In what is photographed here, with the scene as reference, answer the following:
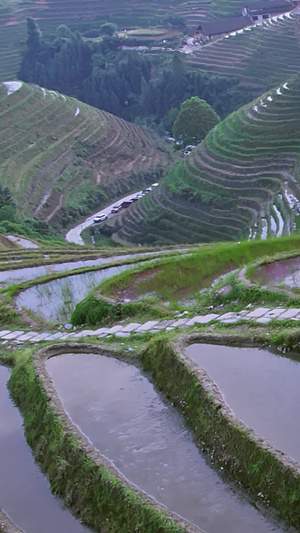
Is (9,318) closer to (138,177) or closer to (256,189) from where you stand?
(256,189)

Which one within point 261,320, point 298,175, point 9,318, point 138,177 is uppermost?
point 261,320

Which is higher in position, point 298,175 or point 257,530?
point 257,530

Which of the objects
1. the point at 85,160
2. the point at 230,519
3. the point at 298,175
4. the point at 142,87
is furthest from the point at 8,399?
the point at 142,87

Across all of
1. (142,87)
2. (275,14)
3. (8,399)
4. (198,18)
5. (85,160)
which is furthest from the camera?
(198,18)

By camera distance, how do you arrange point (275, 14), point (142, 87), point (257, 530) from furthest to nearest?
point (275, 14) → point (142, 87) → point (257, 530)

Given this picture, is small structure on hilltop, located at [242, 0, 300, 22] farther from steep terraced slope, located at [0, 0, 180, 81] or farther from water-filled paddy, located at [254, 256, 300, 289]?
water-filled paddy, located at [254, 256, 300, 289]

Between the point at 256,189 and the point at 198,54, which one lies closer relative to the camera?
the point at 256,189

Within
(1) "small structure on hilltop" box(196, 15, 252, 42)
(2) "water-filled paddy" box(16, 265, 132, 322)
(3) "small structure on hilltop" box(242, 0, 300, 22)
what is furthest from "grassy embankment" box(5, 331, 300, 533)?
(3) "small structure on hilltop" box(242, 0, 300, 22)

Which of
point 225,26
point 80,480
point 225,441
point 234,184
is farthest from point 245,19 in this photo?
point 80,480
